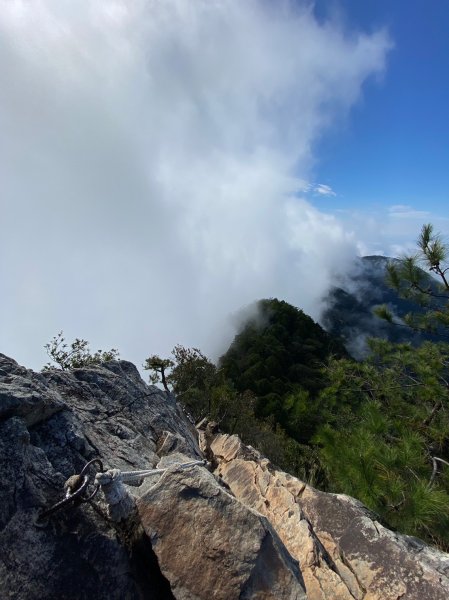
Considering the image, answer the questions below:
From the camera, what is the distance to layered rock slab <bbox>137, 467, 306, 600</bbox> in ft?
11.3

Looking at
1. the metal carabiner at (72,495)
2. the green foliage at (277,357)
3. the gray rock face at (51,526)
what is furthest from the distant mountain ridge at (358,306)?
the metal carabiner at (72,495)

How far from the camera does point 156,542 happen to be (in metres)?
3.73

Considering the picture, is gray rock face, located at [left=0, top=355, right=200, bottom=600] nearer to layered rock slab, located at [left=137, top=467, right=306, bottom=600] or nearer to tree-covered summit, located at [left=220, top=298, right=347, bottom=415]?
layered rock slab, located at [left=137, top=467, right=306, bottom=600]

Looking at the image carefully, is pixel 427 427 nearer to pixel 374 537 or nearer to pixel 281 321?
pixel 374 537

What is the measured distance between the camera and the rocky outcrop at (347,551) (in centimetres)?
483

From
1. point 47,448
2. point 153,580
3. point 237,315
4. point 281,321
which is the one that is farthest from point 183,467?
point 237,315

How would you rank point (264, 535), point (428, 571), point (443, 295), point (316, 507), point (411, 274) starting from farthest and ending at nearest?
point (411, 274), point (443, 295), point (316, 507), point (428, 571), point (264, 535)

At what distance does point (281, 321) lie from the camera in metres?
59.7

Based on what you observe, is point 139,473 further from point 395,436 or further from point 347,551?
point 395,436

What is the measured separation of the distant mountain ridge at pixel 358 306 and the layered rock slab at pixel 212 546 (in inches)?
2875

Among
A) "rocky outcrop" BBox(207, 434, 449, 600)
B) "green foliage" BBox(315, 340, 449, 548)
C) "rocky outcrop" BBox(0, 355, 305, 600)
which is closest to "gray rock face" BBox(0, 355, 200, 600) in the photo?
"rocky outcrop" BBox(0, 355, 305, 600)

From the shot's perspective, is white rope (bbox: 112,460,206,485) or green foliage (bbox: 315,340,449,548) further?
green foliage (bbox: 315,340,449,548)

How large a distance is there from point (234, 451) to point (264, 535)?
800 cm

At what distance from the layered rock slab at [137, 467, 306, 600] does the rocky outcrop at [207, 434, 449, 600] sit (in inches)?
69.4
